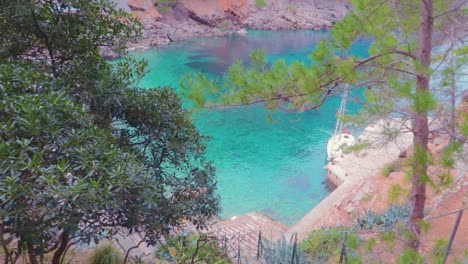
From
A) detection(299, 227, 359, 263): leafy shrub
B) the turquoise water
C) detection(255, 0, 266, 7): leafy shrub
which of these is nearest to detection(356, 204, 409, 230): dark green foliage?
detection(299, 227, 359, 263): leafy shrub

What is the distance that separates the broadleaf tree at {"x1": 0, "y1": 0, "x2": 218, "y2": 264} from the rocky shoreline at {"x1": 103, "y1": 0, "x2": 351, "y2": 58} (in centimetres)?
1881

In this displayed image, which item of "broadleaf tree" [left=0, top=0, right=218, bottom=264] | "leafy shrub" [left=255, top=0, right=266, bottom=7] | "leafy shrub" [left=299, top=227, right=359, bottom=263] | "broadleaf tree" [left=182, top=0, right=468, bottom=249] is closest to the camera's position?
"broadleaf tree" [left=0, top=0, right=218, bottom=264]

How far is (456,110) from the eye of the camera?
2.72m

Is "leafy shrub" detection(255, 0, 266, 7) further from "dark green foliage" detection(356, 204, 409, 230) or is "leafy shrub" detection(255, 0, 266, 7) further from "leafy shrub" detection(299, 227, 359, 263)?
"leafy shrub" detection(299, 227, 359, 263)

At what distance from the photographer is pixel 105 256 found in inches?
126

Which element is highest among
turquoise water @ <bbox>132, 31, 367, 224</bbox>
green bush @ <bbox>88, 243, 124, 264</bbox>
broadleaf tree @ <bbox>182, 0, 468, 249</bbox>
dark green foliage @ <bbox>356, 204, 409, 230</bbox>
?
turquoise water @ <bbox>132, 31, 367, 224</bbox>

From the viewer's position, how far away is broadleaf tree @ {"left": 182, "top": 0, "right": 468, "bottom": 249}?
2668 mm

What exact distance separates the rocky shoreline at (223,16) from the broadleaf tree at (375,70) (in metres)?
18.8

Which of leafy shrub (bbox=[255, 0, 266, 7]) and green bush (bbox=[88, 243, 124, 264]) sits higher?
leafy shrub (bbox=[255, 0, 266, 7])

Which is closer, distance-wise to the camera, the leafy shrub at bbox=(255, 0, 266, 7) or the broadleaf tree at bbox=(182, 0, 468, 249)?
the broadleaf tree at bbox=(182, 0, 468, 249)

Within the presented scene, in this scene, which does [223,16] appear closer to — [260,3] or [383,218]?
[260,3]

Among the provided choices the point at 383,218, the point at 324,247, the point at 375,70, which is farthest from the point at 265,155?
the point at 375,70

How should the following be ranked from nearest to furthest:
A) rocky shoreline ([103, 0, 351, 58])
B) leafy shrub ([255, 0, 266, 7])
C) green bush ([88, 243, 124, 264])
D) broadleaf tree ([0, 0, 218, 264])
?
broadleaf tree ([0, 0, 218, 264]) < green bush ([88, 243, 124, 264]) < rocky shoreline ([103, 0, 351, 58]) < leafy shrub ([255, 0, 266, 7])

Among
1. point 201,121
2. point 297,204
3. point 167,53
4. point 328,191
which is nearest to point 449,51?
point 297,204
